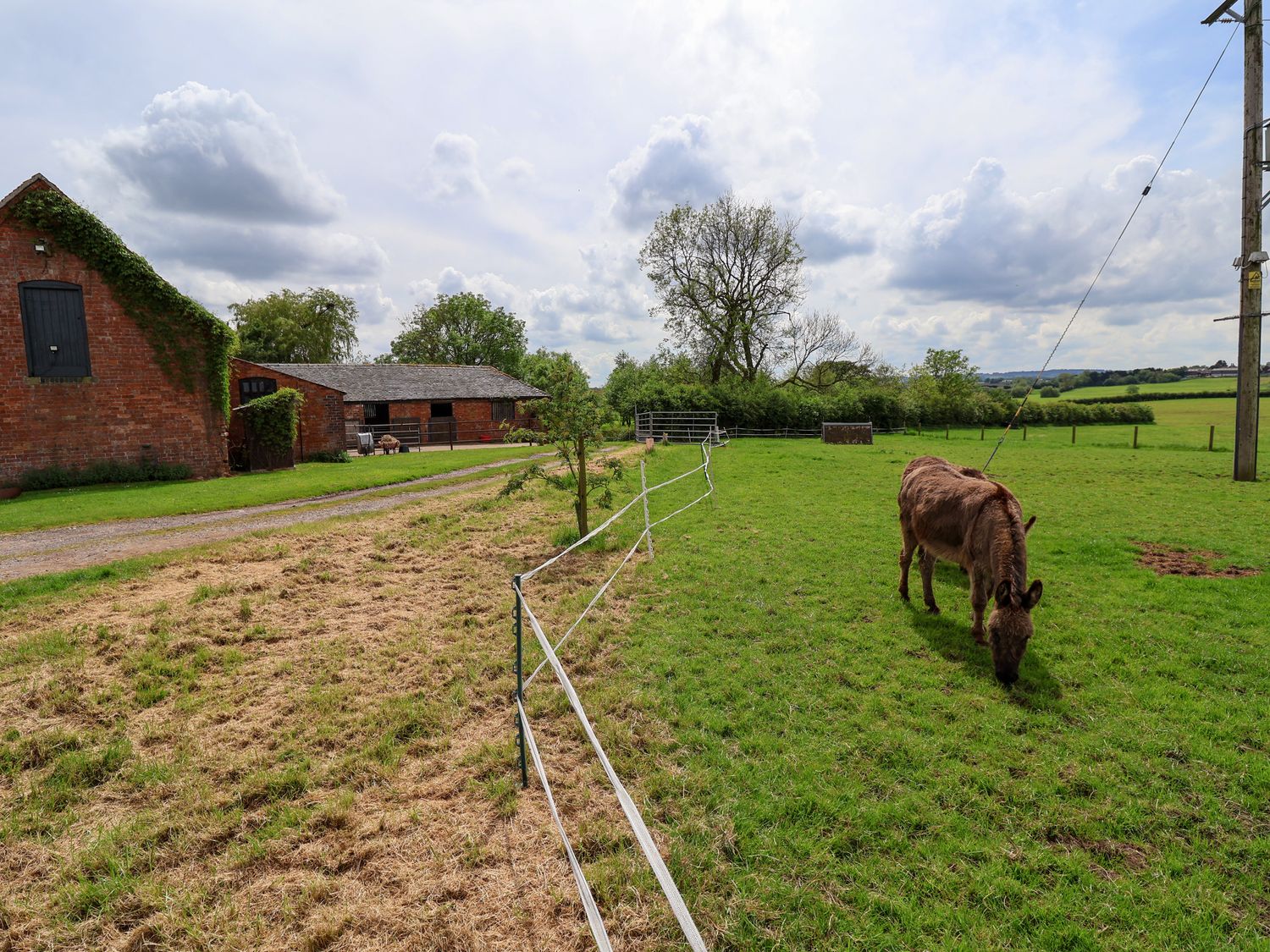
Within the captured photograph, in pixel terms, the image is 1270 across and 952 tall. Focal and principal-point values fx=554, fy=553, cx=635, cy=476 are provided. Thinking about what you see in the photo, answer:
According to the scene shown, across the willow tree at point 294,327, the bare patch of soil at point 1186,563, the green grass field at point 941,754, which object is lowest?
the green grass field at point 941,754

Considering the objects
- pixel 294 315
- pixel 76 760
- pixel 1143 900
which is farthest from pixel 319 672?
pixel 294 315

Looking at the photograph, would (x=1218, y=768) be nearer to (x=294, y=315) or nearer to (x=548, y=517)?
(x=548, y=517)

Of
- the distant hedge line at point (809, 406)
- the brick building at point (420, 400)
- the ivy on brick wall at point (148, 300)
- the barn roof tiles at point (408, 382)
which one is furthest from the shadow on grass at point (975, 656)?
the barn roof tiles at point (408, 382)

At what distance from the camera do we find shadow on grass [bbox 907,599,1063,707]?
4839 mm

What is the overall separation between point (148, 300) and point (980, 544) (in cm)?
2443

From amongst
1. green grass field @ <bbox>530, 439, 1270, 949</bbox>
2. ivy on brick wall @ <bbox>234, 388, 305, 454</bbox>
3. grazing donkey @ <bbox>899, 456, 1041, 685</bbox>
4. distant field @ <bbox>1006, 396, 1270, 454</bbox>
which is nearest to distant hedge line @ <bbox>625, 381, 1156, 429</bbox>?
distant field @ <bbox>1006, 396, 1270, 454</bbox>

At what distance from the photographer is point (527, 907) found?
302 centimetres

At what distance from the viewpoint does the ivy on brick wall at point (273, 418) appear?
20.8 m

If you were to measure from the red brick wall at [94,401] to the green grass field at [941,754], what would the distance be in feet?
62.1

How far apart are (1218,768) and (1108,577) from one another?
4.47 m

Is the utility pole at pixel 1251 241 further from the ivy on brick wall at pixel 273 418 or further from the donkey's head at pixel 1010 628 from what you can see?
the ivy on brick wall at pixel 273 418

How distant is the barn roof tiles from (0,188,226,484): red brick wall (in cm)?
1420

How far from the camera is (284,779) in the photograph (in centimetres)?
408

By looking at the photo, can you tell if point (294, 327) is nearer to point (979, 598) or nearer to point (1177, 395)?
point (979, 598)
